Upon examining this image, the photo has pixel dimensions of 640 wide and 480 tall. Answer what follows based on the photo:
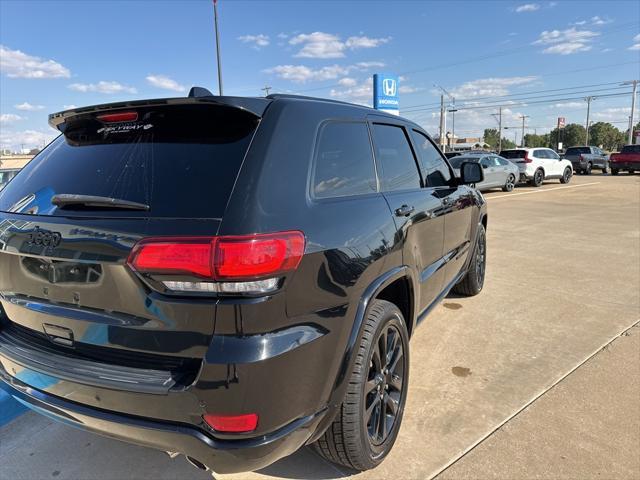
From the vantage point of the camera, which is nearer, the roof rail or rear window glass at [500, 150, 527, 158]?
the roof rail

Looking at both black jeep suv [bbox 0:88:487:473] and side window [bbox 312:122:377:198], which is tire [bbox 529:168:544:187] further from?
black jeep suv [bbox 0:88:487:473]

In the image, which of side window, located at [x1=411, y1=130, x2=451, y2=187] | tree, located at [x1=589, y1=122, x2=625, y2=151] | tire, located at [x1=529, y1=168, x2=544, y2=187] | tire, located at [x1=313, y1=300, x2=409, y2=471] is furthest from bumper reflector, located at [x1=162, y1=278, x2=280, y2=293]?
tree, located at [x1=589, y1=122, x2=625, y2=151]

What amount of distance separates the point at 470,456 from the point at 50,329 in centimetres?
216

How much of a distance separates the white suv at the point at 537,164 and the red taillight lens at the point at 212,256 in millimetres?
20114

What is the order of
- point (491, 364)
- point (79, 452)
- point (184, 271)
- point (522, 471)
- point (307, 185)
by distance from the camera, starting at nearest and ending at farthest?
point (184, 271), point (307, 185), point (522, 471), point (79, 452), point (491, 364)

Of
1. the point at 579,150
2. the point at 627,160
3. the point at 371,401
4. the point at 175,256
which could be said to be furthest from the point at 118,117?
the point at 579,150

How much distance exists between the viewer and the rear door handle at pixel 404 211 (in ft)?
8.81

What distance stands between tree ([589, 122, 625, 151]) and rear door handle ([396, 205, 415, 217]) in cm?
12769

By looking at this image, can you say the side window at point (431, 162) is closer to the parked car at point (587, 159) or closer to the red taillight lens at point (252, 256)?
the red taillight lens at point (252, 256)

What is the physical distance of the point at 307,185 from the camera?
2008 millimetres

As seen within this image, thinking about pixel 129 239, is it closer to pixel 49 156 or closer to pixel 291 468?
pixel 49 156

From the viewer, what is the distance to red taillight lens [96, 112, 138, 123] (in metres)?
2.13

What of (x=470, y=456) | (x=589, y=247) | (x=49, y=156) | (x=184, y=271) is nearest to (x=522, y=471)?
(x=470, y=456)

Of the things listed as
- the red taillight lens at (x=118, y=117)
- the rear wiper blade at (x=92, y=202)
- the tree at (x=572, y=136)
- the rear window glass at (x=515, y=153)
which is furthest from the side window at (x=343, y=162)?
the tree at (x=572, y=136)
